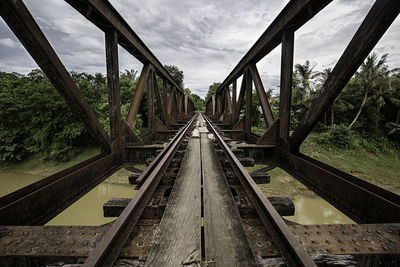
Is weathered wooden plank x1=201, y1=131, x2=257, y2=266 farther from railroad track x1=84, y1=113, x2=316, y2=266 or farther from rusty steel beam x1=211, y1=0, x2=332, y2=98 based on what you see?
rusty steel beam x1=211, y1=0, x2=332, y2=98

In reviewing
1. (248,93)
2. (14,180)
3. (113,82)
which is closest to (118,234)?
(113,82)

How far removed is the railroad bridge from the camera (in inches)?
40.1

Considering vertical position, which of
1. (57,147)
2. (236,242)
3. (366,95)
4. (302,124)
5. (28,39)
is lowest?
(57,147)

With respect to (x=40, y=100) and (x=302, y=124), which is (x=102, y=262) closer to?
(x=302, y=124)

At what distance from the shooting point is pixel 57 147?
43.4 feet

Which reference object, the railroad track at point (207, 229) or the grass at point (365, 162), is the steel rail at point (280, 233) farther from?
the grass at point (365, 162)

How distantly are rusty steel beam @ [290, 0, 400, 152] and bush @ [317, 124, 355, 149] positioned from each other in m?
20.0

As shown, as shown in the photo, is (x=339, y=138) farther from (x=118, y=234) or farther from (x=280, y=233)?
(x=118, y=234)

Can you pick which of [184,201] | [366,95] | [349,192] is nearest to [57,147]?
[184,201]

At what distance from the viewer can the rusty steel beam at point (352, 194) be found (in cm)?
143

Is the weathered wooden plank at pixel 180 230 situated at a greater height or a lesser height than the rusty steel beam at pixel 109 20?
lesser

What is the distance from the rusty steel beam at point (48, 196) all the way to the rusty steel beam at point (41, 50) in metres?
0.77

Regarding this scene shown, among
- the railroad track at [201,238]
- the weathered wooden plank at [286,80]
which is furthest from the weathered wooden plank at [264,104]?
the railroad track at [201,238]

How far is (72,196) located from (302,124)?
3.35 meters
